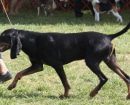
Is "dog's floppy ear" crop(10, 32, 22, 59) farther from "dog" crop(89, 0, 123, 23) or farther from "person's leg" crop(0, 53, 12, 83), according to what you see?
"dog" crop(89, 0, 123, 23)

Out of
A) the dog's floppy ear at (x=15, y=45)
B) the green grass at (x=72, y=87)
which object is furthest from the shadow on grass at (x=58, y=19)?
the dog's floppy ear at (x=15, y=45)

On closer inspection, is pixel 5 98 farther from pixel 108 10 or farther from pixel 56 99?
pixel 108 10

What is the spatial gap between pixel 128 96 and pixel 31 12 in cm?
1131

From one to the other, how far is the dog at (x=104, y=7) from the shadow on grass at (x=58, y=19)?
190mm

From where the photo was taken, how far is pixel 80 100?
6.16 meters

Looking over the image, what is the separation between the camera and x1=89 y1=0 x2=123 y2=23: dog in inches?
567

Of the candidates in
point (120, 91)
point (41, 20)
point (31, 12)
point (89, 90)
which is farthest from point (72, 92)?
point (31, 12)

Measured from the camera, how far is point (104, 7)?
576 inches

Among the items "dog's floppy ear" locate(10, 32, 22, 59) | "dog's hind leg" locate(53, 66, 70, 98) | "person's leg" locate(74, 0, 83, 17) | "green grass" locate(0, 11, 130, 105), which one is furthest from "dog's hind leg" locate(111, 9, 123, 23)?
"dog's floppy ear" locate(10, 32, 22, 59)

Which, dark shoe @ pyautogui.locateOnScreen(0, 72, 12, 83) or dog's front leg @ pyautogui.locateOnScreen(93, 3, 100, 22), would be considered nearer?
dark shoe @ pyautogui.locateOnScreen(0, 72, 12, 83)

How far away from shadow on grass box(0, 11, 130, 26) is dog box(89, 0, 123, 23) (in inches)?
7.5

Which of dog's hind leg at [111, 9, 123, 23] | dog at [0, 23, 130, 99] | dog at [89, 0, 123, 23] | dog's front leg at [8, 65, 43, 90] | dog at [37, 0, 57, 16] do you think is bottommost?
dog at [37, 0, 57, 16]

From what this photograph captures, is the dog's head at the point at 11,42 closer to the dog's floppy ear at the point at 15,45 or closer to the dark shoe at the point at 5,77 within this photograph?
the dog's floppy ear at the point at 15,45

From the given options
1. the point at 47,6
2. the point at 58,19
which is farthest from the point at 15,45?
the point at 47,6
